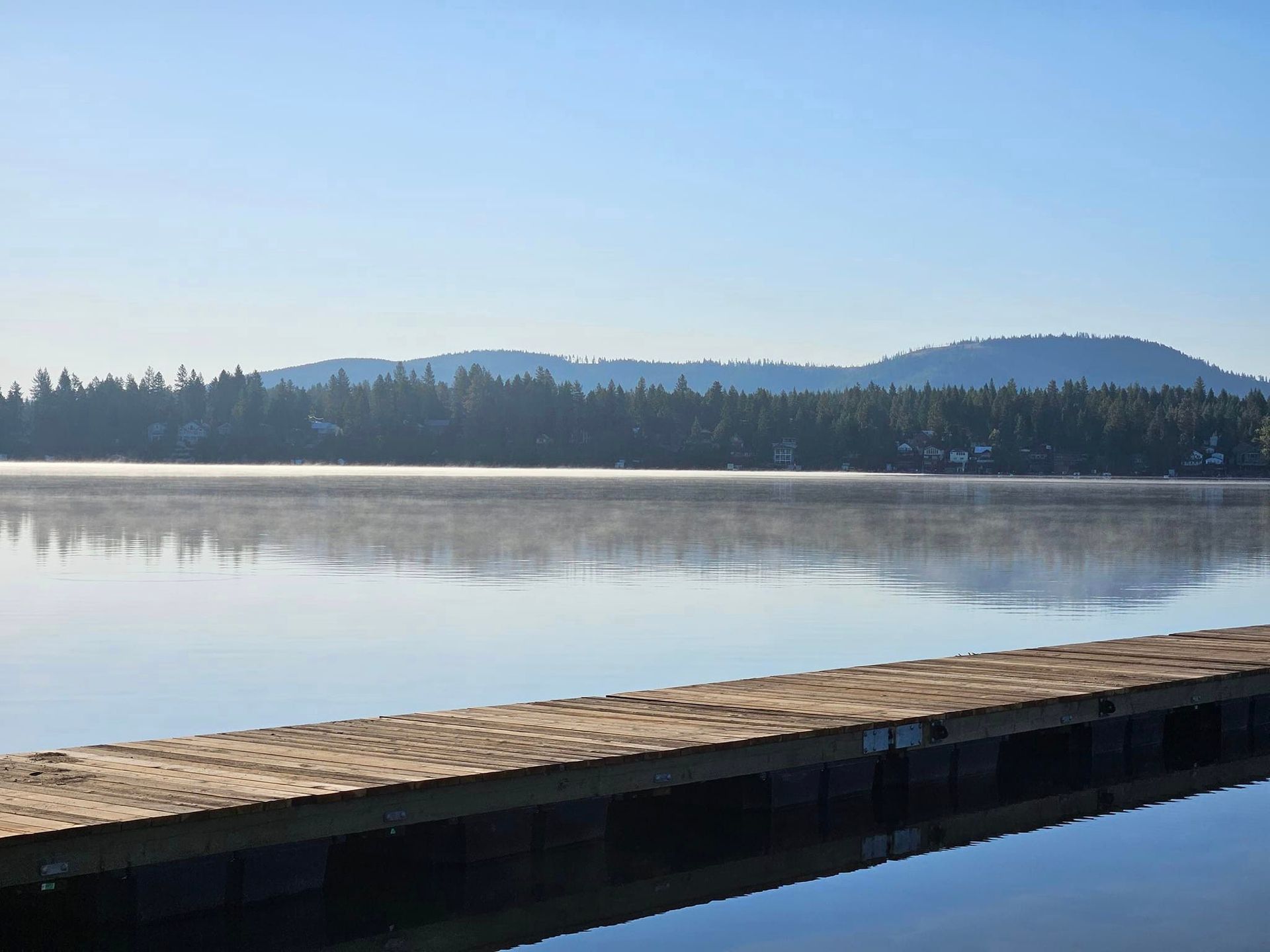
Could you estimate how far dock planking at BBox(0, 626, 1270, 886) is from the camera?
9.08 m

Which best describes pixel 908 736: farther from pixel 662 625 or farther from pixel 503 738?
pixel 662 625

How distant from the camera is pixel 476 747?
11.5 meters

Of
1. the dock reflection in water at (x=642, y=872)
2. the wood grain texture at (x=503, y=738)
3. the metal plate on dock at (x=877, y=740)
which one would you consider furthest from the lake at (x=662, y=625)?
the wood grain texture at (x=503, y=738)

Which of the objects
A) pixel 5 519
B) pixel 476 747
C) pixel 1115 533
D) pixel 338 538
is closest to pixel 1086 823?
pixel 476 747

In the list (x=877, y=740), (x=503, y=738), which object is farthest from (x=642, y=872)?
(x=877, y=740)

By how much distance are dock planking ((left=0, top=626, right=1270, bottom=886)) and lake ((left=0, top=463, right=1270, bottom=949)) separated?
1.10 m

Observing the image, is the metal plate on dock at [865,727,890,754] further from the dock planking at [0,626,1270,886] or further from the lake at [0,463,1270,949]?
the lake at [0,463,1270,949]

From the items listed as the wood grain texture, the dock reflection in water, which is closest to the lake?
the dock reflection in water

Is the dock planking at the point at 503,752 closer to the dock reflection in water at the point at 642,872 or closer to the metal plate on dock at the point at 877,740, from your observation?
the metal plate on dock at the point at 877,740

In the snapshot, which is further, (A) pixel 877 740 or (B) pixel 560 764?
(A) pixel 877 740

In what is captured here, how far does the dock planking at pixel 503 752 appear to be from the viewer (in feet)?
29.8

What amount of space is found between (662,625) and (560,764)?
1498 centimetres

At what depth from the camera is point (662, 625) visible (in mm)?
25734

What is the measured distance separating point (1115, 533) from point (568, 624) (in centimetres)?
3376
